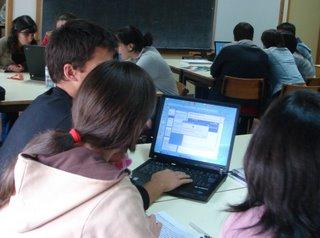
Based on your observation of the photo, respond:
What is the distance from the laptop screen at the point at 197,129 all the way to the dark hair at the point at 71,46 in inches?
14.1

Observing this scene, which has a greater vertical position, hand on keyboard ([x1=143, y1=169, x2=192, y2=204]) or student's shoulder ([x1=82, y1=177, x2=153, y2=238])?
student's shoulder ([x1=82, y1=177, x2=153, y2=238])

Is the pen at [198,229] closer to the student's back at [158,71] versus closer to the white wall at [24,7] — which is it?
the student's back at [158,71]

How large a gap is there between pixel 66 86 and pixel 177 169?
21.0 inches

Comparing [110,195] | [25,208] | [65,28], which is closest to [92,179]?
[110,195]

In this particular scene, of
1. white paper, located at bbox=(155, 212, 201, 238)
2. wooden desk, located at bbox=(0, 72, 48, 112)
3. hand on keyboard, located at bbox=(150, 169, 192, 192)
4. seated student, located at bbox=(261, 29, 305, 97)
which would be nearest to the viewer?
white paper, located at bbox=(155, 212, 201, 238)

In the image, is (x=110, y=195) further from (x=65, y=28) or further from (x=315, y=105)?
(x=65, y=28)

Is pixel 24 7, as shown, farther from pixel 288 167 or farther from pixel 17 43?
pixel 288 167

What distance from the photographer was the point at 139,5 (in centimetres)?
610

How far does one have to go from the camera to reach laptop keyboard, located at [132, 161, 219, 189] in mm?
1664

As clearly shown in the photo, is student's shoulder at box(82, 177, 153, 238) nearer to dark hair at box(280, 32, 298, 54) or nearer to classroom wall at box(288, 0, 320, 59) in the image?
dark hair at box(280, 32, 298, 54)

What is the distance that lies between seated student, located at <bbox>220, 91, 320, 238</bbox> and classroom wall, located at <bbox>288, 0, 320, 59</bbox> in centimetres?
663

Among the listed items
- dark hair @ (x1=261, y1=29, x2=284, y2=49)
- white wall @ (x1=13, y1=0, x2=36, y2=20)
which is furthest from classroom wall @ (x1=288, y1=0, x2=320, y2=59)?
white wall @ (x1=13, y1=0, x2=36, y2=20)

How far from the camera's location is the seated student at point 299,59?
4613mm

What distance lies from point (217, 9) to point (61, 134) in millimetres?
5969
